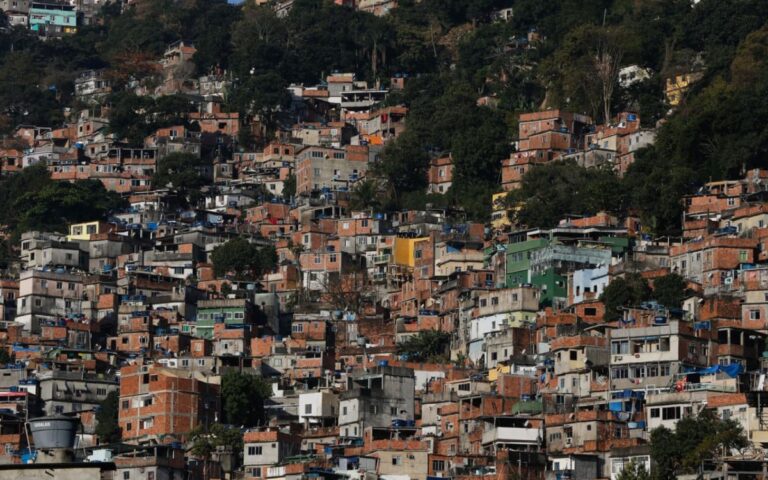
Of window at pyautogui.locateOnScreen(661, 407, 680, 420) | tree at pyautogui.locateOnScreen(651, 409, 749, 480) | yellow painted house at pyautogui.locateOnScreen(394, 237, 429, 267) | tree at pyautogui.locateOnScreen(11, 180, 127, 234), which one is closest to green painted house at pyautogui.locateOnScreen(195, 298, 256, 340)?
yellow painted house at pyautogui.locateOnScreen(394, 237, 429, 267)

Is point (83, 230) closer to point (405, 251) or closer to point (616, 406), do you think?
point (405, 251)

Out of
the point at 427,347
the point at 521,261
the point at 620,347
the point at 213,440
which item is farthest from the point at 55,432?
the point at 521,261

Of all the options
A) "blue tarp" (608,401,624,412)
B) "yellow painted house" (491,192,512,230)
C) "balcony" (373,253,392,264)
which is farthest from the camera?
"balcony" (373,253,392,264)

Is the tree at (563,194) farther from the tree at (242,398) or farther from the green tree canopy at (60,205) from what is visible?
the green tree canopy at (60,205)

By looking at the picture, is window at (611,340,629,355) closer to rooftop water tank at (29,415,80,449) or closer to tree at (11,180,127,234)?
rooftop water tank at (29,415,80,449)

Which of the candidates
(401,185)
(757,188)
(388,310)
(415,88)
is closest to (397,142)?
(401,185)

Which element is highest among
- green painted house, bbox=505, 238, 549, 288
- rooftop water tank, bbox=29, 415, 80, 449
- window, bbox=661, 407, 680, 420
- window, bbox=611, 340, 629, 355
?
green painted house, bbox=505, 238, 549, 288
